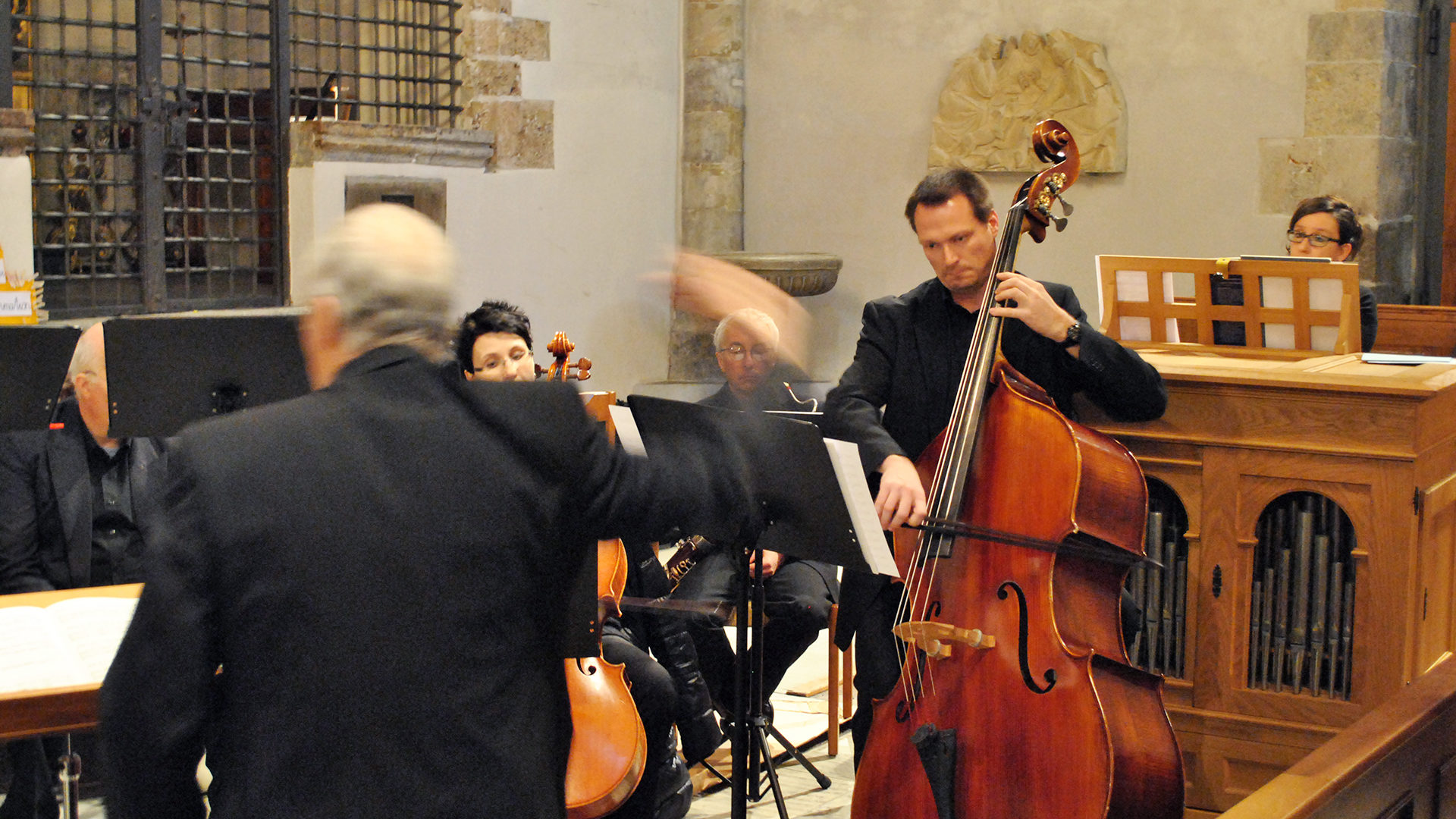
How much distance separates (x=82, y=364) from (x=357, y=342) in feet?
6.53

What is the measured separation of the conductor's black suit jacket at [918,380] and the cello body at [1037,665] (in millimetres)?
208

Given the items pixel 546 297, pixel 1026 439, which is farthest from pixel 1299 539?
pixel 546 297

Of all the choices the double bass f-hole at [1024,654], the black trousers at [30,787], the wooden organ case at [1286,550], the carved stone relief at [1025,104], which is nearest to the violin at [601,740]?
the double bass f-hole at [1024,654]

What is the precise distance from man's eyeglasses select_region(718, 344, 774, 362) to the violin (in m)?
0.34

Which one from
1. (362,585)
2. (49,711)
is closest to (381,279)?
(362,585)

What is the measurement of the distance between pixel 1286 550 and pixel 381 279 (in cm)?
197

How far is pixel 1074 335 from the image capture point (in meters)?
2.63

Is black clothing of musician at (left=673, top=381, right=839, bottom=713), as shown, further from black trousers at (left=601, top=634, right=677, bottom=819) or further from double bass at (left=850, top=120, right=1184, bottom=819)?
double bass at (left=850, top=120, right=1184, bottom=819)

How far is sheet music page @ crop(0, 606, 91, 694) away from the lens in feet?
7.23

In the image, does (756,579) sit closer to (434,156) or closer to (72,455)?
(72,455)

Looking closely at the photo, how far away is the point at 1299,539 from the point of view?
276 cm

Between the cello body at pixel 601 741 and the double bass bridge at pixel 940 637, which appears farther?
the cello body at pixel 601 741

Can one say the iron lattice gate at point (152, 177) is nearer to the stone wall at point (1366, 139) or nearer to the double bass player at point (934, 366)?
the double bass player at point (934, 366)

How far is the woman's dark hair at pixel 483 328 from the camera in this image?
11.6ft
